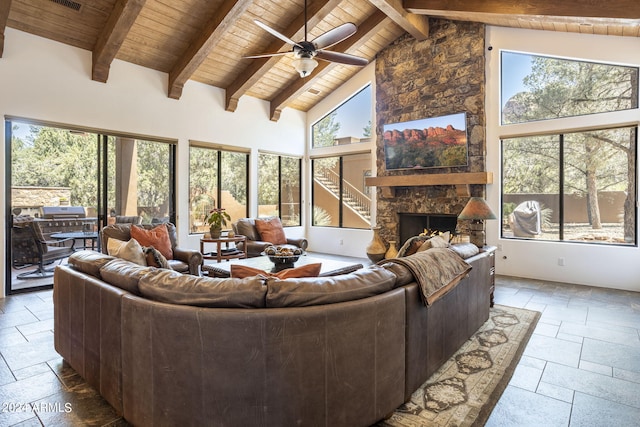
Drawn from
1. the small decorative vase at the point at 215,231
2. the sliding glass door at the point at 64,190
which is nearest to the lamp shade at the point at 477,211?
the small decorative vase at the point at 215,231

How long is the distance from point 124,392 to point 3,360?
1.62 meters

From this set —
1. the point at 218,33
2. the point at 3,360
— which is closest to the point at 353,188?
the point at 218,33

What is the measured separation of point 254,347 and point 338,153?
6552 millimetres

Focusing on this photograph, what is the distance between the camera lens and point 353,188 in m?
8.06

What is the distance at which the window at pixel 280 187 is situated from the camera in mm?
7699

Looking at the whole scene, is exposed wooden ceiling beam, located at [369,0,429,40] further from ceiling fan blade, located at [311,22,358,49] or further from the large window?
ceiling fan blade, located at [311,22,358,49]

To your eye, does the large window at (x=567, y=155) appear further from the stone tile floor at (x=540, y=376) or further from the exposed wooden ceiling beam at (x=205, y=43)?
the exposed wooden ceiling beam at (x=205, y=43)

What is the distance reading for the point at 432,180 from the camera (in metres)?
6.09

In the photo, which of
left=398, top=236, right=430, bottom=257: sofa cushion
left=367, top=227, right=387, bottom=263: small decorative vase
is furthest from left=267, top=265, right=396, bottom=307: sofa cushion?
left=367, top=227, right=387, bottom=263: small decorative vase

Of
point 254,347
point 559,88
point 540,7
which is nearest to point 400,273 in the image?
point 254,347

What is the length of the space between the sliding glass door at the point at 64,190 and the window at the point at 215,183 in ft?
2.20

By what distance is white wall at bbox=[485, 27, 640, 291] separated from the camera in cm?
478

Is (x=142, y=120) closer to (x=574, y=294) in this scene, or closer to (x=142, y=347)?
(x=142, y=347)

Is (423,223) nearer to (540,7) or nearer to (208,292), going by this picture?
(540,7)
